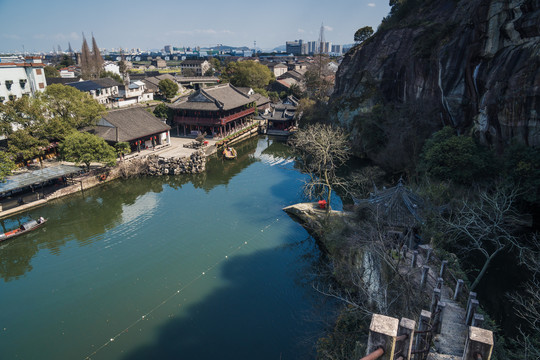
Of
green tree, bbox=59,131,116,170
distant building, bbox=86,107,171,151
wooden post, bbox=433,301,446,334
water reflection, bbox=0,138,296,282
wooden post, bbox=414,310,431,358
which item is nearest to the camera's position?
wooden post, bbox=414,310,431,358

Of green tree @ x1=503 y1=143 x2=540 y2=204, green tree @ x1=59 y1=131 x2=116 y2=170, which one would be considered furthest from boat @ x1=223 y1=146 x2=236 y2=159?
green tree @ x1=503 y1=143 x2=540 y2=204

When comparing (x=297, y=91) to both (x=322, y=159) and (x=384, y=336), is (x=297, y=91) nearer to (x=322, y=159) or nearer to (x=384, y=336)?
(x=322, y=159)

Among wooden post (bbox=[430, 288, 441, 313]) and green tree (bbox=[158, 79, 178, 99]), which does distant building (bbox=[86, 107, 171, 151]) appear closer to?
wooden post (bbox=[430, 288, 441, 313])

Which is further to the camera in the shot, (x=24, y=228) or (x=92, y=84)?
(x=92, y=84)

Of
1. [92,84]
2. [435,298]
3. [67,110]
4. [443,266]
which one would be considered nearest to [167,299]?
[435,298]

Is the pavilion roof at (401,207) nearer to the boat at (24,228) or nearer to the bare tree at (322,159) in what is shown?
the bare tree at (322,159)

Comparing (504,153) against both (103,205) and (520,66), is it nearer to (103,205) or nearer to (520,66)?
(520,66)
